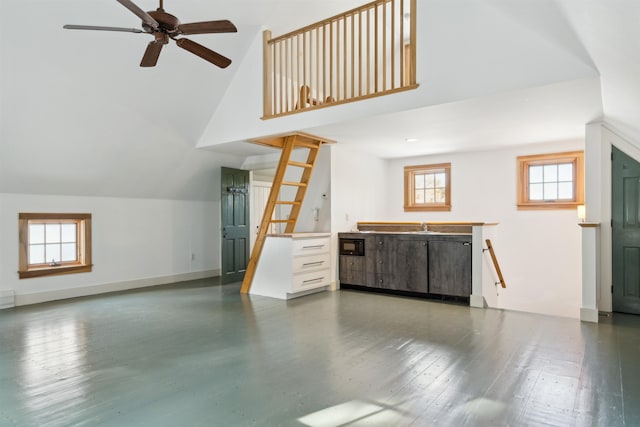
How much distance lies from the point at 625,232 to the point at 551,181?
4.97 feet

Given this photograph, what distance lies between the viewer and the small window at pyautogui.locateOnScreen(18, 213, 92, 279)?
203 inches

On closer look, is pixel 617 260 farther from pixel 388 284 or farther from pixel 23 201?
pixel 23 201

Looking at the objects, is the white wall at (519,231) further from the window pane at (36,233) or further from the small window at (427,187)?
the window pane at (36,233)

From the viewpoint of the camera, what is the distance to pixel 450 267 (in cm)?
512

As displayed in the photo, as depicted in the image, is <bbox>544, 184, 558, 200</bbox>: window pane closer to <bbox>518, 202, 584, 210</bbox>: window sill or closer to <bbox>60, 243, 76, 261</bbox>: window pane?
<bbox>518, 202, 584, 210</bbox>: window sill

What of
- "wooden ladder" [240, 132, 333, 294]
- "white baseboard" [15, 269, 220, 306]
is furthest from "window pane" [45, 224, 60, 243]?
"wooden ladder" [240, 132, 333, 294]

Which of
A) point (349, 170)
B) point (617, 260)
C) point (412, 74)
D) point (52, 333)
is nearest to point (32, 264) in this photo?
point (52, 333)

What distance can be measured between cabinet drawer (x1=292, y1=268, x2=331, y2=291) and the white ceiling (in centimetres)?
199

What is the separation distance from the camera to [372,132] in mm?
5020

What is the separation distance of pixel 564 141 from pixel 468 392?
15.0ft

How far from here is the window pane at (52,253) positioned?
5.51 metres

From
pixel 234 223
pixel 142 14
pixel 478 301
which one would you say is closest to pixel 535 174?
pixel 478 301

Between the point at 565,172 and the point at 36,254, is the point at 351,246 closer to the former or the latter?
the point at 565,172

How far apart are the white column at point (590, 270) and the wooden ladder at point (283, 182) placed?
3.44m
